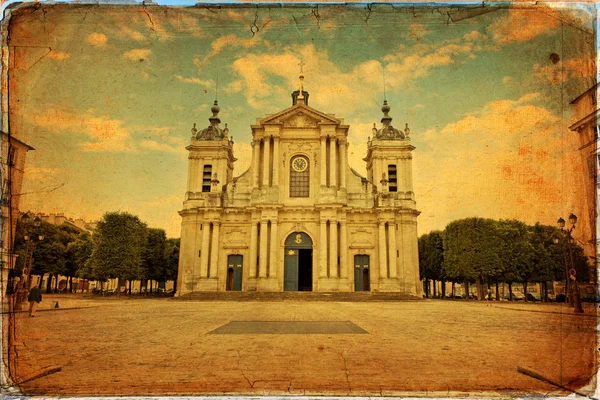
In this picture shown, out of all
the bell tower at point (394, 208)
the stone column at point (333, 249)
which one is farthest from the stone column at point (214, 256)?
the bell tower at point (394, 208)

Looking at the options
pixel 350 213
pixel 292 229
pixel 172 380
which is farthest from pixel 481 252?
pixel 172 380

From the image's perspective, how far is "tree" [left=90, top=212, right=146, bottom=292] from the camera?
2639 centimetres

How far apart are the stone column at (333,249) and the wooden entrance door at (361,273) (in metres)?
2.18

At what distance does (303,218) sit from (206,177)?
9.84 meters

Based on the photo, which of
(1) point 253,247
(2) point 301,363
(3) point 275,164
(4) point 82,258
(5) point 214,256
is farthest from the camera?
(3) point 275,164

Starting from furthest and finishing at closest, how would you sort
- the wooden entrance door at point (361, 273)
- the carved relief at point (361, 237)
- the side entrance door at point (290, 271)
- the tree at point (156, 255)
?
the tree at point (156, 255) < the carved relief at point (361, 237) < the wooden entrance door at point (361, 273) < the side entrance door at point (290, 271)

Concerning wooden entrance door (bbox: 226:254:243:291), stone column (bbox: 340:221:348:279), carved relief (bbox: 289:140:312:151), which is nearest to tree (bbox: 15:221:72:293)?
wooden entrance door (bbox: 226:254:243:291)

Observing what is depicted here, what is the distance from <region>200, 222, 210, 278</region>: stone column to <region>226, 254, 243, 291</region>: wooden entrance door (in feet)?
6.01

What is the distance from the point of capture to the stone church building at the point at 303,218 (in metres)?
33.6

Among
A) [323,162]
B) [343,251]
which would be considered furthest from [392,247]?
[323,162]

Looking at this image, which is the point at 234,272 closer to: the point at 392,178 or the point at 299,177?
the point at 299,177

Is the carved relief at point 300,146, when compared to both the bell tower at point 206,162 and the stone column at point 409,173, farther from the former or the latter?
the stone column at point 409,173

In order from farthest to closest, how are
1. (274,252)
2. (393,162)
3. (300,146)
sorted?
(393,162)
(300,146)
(274,252)

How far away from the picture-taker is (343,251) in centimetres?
3359
